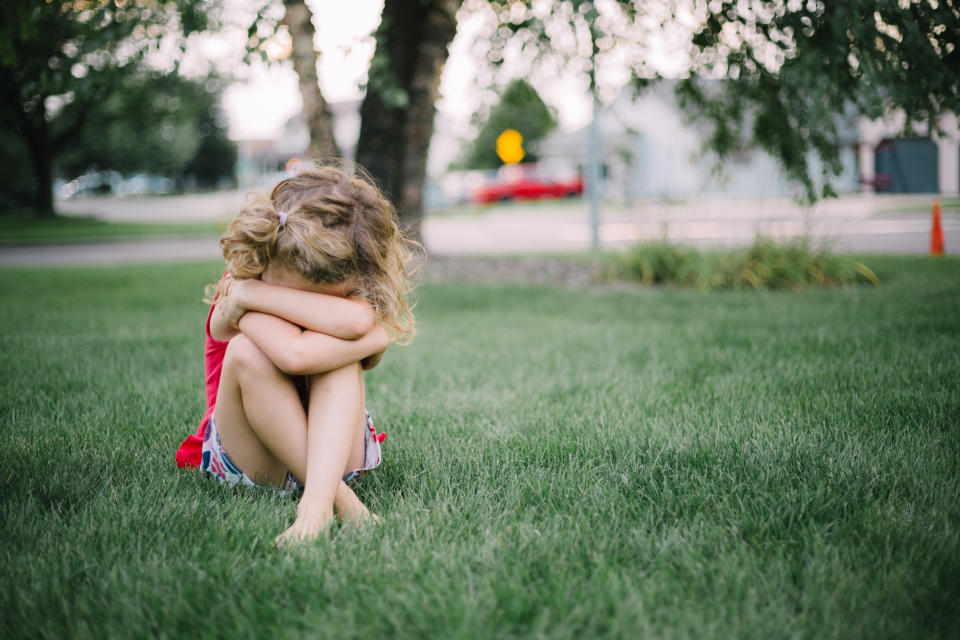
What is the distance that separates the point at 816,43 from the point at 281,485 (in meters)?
3.74

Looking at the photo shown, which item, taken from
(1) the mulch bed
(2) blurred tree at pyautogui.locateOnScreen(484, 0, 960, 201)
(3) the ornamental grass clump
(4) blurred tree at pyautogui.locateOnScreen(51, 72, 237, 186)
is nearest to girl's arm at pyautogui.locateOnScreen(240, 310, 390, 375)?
(2) blurred tree at pyautogui.locateOnScreen(484, 0, 960, 201)

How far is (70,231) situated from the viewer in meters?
19.5

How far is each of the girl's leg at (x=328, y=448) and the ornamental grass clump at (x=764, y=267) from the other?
19.2 feet

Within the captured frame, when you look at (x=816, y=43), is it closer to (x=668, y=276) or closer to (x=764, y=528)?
(x=764, y=528)

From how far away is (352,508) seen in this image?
6.82ft

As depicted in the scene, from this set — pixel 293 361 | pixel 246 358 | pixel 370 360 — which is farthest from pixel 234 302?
pixel 370 360

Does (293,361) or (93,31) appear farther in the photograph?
(93,31)

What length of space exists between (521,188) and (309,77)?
91.8ft

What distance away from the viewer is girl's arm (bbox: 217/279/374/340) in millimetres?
2061

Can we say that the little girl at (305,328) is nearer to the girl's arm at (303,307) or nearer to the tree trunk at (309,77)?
the girl's arm at (303,307)

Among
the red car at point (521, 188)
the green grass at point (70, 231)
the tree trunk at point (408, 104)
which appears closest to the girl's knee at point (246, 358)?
→ the tree trunk at point (408, 104)

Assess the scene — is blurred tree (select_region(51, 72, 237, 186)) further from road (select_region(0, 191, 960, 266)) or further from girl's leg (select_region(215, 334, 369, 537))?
girl's leg (select_region(215, 334, 369, 537))

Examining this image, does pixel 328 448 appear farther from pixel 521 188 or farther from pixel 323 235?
pixel 521 188

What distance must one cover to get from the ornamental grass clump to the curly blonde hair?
5.67m
